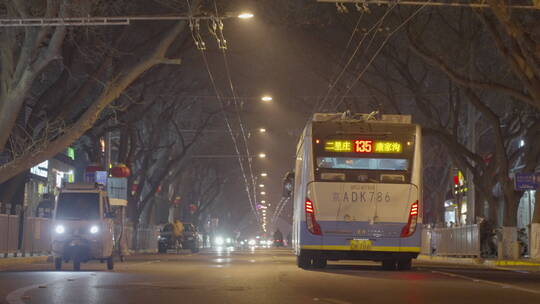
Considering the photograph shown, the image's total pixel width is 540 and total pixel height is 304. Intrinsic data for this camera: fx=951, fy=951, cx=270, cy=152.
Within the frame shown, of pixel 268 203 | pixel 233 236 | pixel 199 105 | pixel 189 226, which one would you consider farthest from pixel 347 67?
pixel 268 203

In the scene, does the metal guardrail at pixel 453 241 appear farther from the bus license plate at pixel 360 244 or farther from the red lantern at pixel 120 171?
the red lantern at pixel 120 171

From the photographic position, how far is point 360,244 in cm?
2180

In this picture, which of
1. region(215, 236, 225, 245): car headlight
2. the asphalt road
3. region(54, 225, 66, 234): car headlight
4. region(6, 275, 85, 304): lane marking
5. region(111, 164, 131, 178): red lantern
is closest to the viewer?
region(6, 275, 85, 304): lane marking

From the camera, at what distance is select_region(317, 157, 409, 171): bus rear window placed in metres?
21.9

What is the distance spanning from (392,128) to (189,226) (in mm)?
33995

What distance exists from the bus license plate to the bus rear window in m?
1.69

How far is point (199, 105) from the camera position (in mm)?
48750

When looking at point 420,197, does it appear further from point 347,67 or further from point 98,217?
point 347,67

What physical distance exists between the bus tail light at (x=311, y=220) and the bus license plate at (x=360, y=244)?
81 centimetres

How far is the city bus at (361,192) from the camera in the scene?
2186cm

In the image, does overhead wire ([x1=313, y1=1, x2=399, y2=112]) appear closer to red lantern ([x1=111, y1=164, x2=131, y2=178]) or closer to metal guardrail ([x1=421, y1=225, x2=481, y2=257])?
metal guardrail ([x1=421, y1=225, x2=481, y2=257])

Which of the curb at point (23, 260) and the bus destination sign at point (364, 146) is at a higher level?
the bus destination sign at point (364, 146)

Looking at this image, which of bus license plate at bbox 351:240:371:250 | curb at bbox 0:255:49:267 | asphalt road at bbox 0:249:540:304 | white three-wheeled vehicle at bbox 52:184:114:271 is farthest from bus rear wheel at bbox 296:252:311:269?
curb at bbox 0:255:49:267

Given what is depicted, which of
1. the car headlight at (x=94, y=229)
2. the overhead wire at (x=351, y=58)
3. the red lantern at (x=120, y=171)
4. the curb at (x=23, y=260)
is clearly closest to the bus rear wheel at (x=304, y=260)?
the car headlight at (x=94, y=229)
